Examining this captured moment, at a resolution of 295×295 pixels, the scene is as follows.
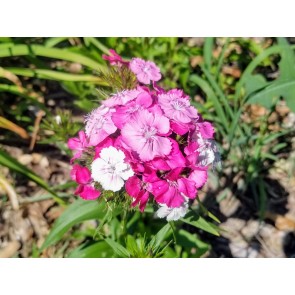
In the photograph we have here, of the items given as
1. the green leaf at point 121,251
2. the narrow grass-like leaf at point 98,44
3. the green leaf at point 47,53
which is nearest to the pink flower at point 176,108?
the green leaf at point 121,251

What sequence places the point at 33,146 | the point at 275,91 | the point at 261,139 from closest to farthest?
the point at 275,91, the point at 261,139, the point at 33,146

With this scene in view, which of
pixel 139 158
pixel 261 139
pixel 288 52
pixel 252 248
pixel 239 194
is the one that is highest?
pixel 288 52

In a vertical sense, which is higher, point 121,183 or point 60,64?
point 60,64

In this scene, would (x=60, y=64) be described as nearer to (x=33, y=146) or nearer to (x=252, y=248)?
(x=33, y=146)

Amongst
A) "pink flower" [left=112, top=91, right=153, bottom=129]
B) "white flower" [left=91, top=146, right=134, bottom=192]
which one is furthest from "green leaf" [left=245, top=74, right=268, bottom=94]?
"white flower" [left=91, top=146, right=134, bottom=192]

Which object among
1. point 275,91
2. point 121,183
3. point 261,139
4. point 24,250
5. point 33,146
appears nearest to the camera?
point 121,183

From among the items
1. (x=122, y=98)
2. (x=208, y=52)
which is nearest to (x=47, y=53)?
(x=208, y=52)

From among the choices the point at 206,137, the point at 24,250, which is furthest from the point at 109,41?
the point at 206,137

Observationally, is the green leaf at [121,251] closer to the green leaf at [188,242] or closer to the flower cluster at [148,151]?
the flower cluster at [148,151]
